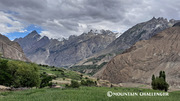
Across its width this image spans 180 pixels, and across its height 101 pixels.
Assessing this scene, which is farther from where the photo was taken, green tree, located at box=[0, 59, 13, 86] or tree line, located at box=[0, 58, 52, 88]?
tree line, located at box=[0, 58, 52, 88]

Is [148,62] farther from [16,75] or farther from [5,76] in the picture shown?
[5,76]

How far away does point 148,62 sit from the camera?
144125 millimetres

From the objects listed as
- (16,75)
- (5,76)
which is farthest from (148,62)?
(5,76)

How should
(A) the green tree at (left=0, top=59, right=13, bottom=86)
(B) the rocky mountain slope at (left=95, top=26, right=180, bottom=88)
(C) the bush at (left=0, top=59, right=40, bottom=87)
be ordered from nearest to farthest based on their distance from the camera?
(A) the green tree at (left=0, top=59, right=13, bottom=86) < (C) the bush at (left=0, top=59, right=40, bottom=87) < (B) the rocky mountain slope at (left=95, top=26, right=180, bottom=88)

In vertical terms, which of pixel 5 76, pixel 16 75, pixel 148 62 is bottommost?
pixel 5 76

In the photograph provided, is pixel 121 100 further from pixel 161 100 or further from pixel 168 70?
pixel 168 70

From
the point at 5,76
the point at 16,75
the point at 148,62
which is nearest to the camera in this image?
the point at 5,76

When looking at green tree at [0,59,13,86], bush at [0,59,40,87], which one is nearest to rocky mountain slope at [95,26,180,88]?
bush at [0,59,40,87]

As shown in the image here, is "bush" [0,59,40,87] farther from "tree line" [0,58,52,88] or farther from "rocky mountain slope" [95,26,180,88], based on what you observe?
"rocky mountain slope" [95,26,180,88]

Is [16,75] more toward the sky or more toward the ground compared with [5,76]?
more toward the sky

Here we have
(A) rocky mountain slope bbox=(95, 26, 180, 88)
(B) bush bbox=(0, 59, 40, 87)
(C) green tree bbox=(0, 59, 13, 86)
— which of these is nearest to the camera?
(C) green tree bbox=(0, 59, 13, 86)

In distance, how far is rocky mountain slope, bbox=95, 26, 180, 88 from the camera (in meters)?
129

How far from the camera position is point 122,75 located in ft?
459

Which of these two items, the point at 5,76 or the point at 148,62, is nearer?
the point at 5,76
